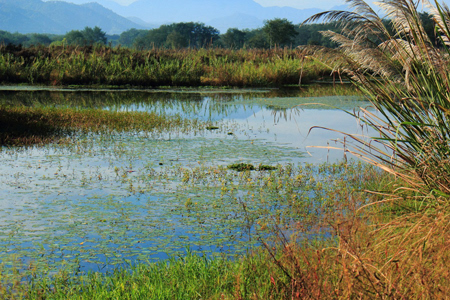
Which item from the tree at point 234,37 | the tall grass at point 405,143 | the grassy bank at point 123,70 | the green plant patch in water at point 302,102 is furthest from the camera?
the tree at point 234,37

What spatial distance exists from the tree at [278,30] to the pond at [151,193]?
56.3 metres

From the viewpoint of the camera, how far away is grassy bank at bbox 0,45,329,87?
21000mm

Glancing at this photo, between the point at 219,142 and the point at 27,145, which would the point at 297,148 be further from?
the point at 27,145

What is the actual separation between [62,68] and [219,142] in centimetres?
1381

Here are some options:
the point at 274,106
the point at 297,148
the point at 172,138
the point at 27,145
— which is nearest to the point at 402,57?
the point at 297,148

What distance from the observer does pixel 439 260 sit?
312 cm

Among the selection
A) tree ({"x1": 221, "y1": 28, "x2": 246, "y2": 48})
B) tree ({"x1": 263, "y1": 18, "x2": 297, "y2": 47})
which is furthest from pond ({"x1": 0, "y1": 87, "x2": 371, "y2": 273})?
tree ({"x1": 221, "y1": 28, "x2": 246, "y2": 48})

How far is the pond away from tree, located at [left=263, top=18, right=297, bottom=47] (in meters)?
56.3

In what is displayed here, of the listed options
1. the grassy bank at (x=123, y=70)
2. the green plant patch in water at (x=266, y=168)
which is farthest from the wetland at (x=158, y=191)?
the grassy bank at (x=123, y=70)

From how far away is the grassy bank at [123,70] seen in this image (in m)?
21.0

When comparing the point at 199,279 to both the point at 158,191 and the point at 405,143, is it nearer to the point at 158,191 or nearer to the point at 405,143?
the point at 405,143

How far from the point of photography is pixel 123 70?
21406mm

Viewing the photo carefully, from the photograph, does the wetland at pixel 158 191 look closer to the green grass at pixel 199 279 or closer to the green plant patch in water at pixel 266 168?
the green plant patch in water at pixel 266 168

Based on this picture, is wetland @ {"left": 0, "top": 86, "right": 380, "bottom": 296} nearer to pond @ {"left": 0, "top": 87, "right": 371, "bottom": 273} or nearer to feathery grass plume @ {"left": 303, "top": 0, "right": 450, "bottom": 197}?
pond @ {"left": 0, "top": 87, "right": 371, "bottom": 273}
